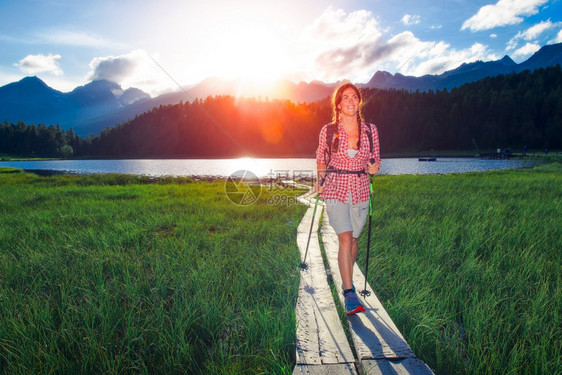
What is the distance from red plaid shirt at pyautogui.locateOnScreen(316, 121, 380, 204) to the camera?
11.5 feet

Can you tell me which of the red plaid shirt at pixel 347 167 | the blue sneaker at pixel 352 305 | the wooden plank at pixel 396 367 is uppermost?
the red plaid shirt at pixel 347 167

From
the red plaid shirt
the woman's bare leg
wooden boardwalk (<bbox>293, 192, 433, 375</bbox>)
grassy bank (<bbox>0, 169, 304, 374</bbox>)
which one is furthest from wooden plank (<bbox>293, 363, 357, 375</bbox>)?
the red plaid shirt

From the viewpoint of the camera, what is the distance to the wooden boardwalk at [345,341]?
7.46ft

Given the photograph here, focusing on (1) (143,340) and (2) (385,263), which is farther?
(2) (385,263)

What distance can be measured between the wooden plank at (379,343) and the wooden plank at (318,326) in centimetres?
14

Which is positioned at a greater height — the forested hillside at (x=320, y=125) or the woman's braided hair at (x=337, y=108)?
the forested hillside at (x=320, y=125)

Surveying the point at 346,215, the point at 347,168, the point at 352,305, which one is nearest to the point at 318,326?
the point at 352,305

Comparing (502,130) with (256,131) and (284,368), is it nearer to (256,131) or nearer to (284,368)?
(256,131)

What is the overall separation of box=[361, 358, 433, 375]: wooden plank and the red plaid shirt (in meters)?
1.78

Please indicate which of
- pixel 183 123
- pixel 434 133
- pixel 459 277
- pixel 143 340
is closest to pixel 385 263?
pixel 459 277

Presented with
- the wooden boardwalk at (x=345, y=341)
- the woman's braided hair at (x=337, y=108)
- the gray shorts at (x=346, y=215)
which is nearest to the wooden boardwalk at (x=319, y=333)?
the wooden boardwalk at (x=345, y=341)

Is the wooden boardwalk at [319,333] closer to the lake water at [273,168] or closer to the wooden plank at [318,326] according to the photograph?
the wooden plank at [318,326]

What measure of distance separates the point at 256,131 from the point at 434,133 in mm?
94356

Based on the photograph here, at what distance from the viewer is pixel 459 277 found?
406 cm
